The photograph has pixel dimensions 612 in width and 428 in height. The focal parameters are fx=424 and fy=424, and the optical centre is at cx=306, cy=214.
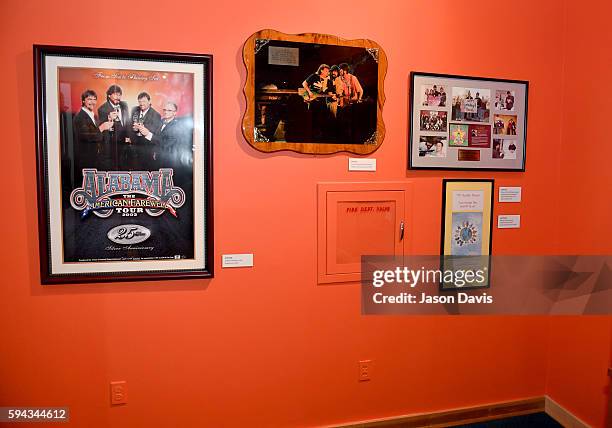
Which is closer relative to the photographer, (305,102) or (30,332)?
(30,332)

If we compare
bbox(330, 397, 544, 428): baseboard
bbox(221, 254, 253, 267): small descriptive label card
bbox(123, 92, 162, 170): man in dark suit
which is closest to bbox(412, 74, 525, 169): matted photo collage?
bbox(221, 254, 253, 267): small descriptive label card

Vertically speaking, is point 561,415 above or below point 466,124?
below

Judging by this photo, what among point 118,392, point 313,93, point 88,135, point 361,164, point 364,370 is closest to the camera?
point 88,135

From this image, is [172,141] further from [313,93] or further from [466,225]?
[466,225]

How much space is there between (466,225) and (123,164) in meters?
2.04

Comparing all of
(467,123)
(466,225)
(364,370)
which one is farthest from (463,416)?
(467,123)

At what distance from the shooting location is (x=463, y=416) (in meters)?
2.78

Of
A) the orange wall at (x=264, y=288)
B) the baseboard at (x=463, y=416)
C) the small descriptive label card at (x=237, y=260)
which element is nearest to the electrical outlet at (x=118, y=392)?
the orange wall at (x=264, y=288)

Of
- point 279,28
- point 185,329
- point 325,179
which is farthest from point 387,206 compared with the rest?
point 185,329

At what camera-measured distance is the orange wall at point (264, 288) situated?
6.93 feet

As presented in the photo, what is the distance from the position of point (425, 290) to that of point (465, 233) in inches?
17.4

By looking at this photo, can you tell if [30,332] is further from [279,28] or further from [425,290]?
[425,290]

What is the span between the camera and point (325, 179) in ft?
7.97

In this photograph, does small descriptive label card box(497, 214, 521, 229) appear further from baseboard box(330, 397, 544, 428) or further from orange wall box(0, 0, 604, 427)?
baseboard box(330, 397, 544, 428)
